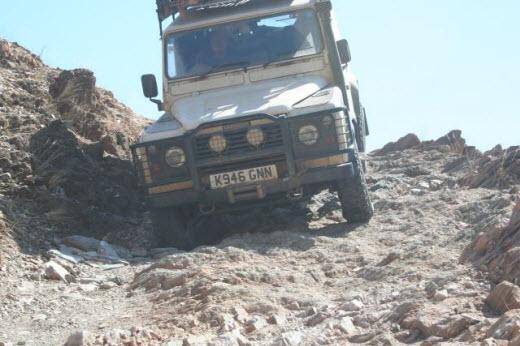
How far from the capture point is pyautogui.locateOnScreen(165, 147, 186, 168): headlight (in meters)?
Answer: 7.87

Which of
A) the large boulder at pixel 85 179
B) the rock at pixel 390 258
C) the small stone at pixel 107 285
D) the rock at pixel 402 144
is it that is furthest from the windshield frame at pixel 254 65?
the rock at pixel 402 144

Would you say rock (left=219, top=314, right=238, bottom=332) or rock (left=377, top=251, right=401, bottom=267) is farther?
rock (left=377, top=251, right=401, bottom=267)

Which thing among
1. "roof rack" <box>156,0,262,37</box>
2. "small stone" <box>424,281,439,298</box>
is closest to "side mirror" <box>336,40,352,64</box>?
"roof rack" <box>156,0,262,37</box>

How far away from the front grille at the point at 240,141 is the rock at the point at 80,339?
10.4 ft

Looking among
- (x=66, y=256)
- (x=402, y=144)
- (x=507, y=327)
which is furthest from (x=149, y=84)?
(x=402, y=144)

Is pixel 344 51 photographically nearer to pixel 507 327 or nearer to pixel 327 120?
pixel 327 120

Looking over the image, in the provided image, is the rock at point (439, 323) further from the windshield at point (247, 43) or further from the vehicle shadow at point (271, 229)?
the windshield at point (247, 43)

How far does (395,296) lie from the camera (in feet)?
17.1

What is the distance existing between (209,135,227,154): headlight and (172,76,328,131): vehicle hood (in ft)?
0.52

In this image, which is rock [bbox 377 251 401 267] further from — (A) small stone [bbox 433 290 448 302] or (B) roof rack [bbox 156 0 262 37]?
(B) roof rack [bbox 156 0 262 37]

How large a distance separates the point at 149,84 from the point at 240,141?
68.9 inches

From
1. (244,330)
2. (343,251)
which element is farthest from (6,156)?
(244,330)

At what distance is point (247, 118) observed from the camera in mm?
7738

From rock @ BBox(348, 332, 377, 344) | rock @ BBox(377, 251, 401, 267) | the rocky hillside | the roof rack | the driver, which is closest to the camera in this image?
rock @ BBox(348, 332, 377, 344)
